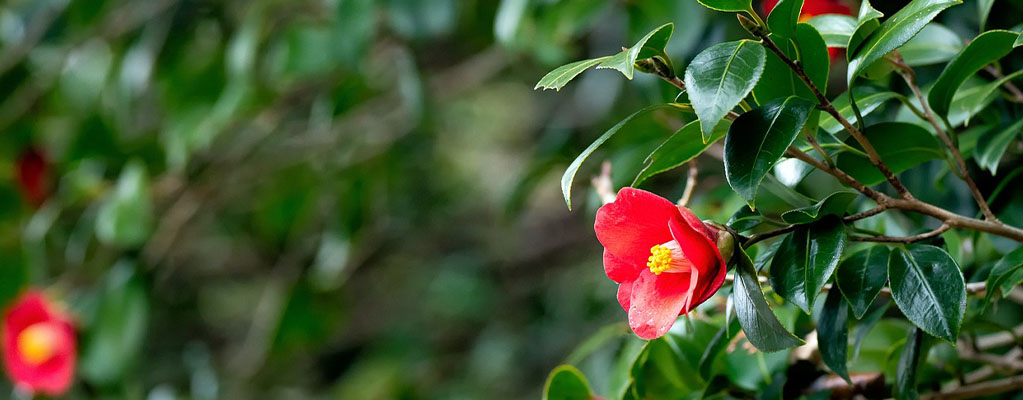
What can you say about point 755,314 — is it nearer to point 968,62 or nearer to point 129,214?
point 968,62

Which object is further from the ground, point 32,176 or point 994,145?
point 994,145

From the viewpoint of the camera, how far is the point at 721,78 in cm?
34

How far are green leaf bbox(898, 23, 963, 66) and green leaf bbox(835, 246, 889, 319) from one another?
0.20 meters

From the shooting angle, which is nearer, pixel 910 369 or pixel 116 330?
pixel 910 369

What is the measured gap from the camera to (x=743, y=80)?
13.2 inches

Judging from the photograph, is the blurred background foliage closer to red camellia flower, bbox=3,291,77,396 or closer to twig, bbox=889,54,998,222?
red camellia flower, bbox=3,291,77,396

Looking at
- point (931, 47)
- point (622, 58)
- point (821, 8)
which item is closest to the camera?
point (622, 58)

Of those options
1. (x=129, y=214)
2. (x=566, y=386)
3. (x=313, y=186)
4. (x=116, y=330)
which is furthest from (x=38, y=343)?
(x=566, y=386)

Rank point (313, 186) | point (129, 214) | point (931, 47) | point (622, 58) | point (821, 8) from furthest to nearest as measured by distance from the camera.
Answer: point (313, 186) < point (129, 214) < point (821, 8) < point (931, 47) < point (622, 58)

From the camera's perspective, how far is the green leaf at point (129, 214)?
1.11 m

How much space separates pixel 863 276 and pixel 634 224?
12cm

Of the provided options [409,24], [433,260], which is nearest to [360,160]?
[409,24]

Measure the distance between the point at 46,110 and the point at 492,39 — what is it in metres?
0.81

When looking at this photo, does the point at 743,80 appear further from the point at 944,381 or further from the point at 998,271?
the point at 944,381
